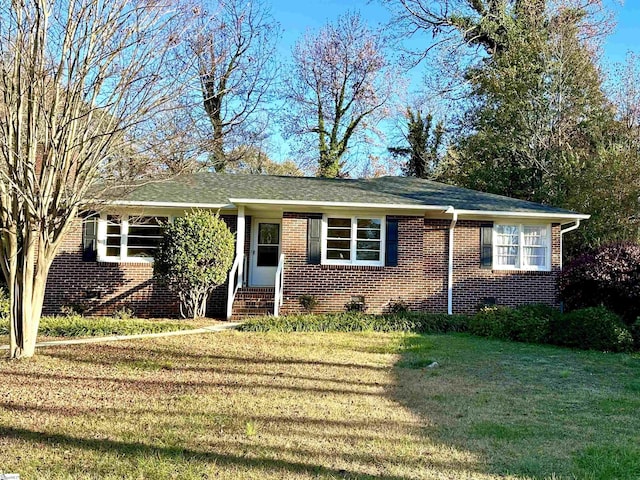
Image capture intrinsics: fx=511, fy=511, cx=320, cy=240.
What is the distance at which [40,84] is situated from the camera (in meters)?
6.18

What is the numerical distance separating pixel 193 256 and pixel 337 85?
1918 centimetres

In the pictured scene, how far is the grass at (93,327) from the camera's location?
9.17m

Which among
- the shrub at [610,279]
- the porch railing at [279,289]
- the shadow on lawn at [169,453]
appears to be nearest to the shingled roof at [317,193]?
the porch railing at [279,289]

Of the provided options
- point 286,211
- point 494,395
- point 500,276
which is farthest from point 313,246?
point 494,395

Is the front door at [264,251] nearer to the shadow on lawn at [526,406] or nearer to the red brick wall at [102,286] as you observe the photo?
the red brick wall at [102,286]

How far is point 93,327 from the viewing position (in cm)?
947

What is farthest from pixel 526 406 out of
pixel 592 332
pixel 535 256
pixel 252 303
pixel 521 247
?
pixel 535 256

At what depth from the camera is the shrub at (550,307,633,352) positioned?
8.96 meters

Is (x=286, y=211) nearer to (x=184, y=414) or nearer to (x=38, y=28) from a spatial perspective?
(x=38, y=28)

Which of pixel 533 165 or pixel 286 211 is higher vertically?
pixel 533 165

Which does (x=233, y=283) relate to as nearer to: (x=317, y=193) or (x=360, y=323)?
(x=317, y=193)

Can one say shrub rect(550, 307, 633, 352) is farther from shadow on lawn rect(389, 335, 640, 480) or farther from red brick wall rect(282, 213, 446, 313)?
red brick wall rect(282, 213, 446, 313)

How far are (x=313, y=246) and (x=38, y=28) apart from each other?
776 centimetres

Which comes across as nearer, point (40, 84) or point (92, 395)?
point (92, 395)
